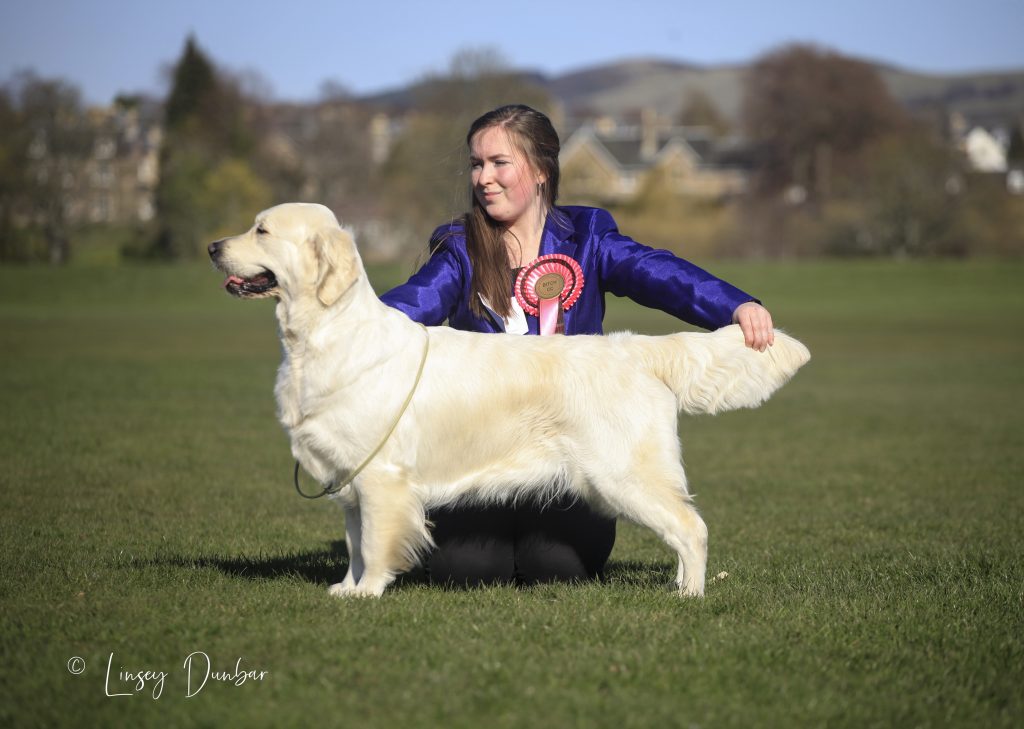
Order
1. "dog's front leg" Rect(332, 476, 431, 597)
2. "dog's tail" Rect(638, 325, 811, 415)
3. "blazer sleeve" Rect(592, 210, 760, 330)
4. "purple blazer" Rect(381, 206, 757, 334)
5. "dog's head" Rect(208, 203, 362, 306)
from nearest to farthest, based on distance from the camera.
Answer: "dog's head" Rect(208, 203, 362, 306)
"dog's front leg" Rect(332, 476, 431, 597)
"dog's tail" Rect(638, 325, 811, 415)
"blazer sleeve" Rect(592, 210, 760, 330)
"purple blazer" Rect(381, 206, 757, 334)

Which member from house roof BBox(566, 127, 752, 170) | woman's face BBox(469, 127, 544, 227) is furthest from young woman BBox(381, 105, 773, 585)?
house roof BBox(566, 127, 752, 170)

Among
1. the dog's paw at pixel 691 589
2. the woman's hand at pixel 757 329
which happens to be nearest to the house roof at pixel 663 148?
the woman's hand at pixel 757 329

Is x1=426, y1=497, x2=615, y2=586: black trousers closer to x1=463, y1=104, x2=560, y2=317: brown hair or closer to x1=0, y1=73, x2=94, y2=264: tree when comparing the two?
x1=463, y1=104, x2=560, y2=317: brown hair

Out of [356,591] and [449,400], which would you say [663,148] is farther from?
[356,591]

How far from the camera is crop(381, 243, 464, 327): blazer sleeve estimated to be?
5332 mm

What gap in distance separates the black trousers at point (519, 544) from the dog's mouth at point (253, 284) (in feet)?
5.12

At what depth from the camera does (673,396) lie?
484cm

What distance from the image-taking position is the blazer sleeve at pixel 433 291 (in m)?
5.33

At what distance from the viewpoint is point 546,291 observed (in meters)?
5.53

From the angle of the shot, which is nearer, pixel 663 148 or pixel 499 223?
pixel 499 223

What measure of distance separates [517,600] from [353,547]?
0.78 m

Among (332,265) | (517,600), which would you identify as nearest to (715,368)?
(517,600)

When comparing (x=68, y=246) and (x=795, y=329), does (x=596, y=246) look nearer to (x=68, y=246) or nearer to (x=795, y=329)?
(x=795, y=329)

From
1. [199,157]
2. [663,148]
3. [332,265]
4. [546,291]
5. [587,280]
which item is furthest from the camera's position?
[663,148]
